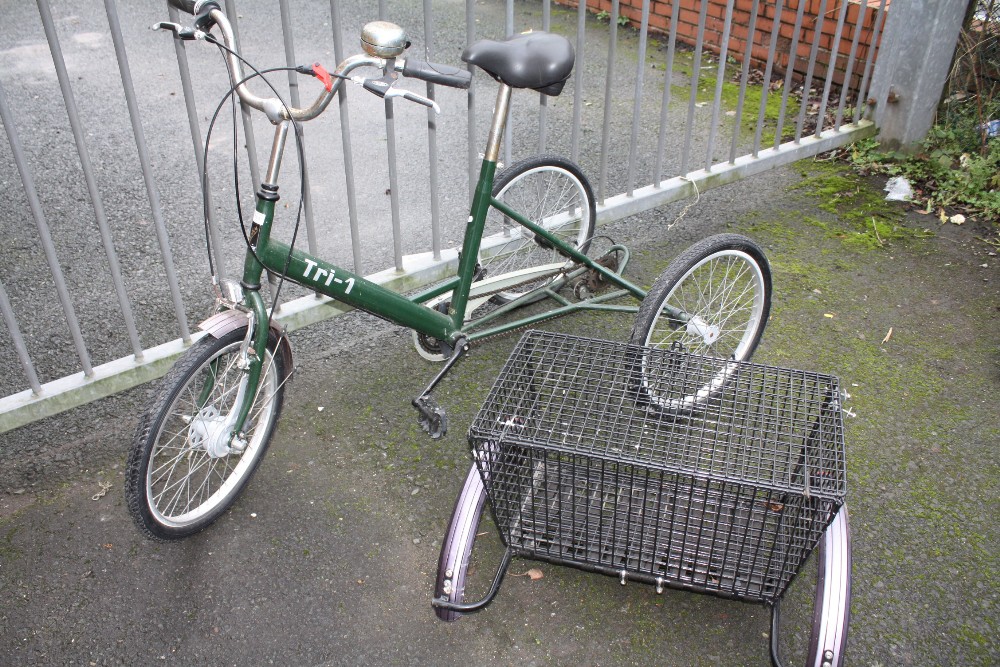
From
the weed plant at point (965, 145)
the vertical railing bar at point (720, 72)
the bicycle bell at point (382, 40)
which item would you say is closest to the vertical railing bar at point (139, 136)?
the bicycle bell at point (382, 40)

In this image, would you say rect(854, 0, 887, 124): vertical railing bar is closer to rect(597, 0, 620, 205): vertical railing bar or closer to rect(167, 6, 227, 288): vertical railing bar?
rect(597, 0, 620, 205): vertical railing bar

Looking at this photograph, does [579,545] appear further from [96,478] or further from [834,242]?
[834,242]

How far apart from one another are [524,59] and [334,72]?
2.00 feet

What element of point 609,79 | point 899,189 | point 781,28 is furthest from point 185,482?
point 781,28

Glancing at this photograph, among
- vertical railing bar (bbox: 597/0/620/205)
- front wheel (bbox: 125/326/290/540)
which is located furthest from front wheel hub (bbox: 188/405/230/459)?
vertical railing bar (bbox: 597/0/620/205)

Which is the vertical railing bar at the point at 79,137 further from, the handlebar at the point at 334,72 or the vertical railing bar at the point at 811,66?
the vertical railing bar at the point at 811,66

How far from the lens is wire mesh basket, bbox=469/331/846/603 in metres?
2.06

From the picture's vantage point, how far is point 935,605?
2469mm

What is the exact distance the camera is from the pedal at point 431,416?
266 centimetres

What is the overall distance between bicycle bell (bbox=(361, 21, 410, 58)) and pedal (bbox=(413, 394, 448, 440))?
106cm

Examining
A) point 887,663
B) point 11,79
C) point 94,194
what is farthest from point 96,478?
point 11,79

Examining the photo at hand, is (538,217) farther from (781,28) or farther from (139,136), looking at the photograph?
(781,28)

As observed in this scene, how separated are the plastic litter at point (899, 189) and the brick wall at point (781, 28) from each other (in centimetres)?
97

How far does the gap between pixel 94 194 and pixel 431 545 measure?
1558mm
